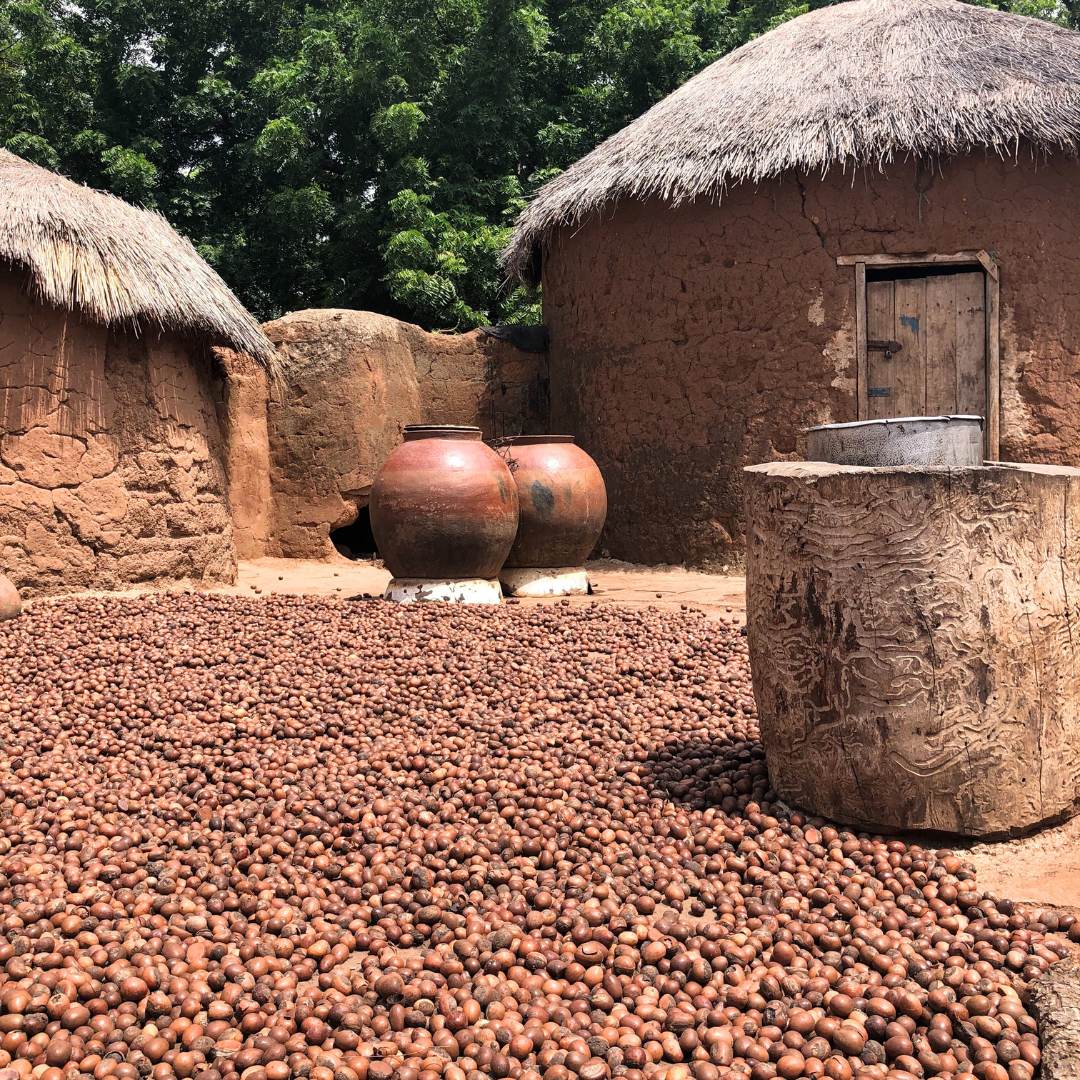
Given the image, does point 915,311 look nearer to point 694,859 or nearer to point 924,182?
point 924,182

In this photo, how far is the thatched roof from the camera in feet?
18.1

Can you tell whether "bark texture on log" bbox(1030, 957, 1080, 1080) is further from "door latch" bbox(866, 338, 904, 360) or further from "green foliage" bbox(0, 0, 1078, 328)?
"green foliage" bbox(0, 0, 1078, 328)

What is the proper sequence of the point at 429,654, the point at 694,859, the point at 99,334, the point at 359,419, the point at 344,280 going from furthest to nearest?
the point at 344,280
the point at 359,419
the point at 99,334
the point at 429,654
the point at 694,859

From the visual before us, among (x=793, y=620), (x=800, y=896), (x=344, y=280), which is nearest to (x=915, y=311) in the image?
(x=793, y=620)

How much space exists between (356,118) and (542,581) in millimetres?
8477

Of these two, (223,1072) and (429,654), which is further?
(429,654)

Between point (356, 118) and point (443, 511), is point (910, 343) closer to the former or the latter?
point (443, 511)

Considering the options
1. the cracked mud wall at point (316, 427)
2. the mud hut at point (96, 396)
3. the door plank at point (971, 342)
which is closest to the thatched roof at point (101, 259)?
the mud hut at point (96, 396)

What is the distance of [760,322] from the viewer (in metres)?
6.73

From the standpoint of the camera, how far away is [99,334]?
19.2 feet

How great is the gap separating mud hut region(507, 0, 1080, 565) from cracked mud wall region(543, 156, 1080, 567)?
0.01 m

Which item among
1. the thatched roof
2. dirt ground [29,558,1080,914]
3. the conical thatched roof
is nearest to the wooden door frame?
the conical thatched roof

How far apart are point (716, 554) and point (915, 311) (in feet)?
6.48

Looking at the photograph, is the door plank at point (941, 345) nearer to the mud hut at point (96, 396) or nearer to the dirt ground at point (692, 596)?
the dirt ground at point (692, 596)
